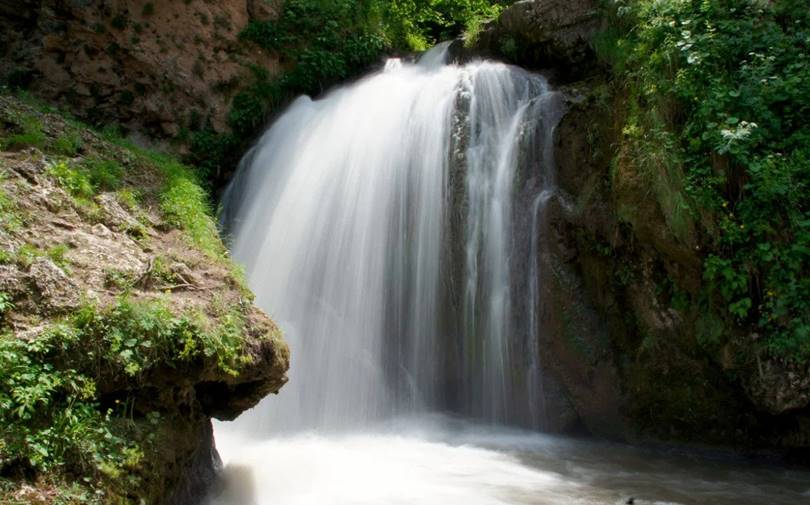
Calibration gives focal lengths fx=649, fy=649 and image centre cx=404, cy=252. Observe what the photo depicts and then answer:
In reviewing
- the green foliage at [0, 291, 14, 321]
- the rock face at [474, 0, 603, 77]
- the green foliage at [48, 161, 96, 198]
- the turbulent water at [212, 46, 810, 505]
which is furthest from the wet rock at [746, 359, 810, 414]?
the green foliage at [48, 161, 96, 198]

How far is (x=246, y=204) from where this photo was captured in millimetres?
9406

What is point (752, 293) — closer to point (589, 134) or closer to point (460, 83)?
point (589, 134)

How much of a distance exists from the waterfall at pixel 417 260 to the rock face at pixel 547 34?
59 centimetres

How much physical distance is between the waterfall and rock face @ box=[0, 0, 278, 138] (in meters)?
2.68

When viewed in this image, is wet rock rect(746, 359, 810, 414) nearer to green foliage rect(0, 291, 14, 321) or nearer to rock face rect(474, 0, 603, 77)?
rock face rect(474, 0, 603, 77)

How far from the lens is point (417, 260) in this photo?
309 inches

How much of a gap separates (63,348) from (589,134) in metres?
5.78

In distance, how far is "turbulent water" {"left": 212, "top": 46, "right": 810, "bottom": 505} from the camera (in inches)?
225

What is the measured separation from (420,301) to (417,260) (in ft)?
1.68

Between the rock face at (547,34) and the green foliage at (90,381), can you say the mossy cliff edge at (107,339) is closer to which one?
the green foliage at (90,381)

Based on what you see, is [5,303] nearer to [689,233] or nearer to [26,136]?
[26,136]

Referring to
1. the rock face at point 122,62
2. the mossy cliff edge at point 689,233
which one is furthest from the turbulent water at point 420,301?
the rock face at point 122,62

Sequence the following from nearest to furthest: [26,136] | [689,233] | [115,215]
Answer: [115,215], [26,136], [689,233]

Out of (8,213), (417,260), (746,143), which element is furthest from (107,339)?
(746,143)
